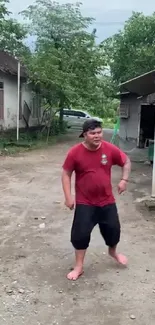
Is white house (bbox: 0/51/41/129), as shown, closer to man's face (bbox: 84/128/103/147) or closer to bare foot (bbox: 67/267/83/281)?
man's face (bbox: 84/128/103/147)

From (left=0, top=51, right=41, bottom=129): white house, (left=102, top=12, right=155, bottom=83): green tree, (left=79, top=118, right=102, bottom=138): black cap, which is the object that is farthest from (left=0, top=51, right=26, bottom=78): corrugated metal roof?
(left=79, top=118, right=102, bottom=138): black cap

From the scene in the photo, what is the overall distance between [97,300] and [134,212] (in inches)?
122

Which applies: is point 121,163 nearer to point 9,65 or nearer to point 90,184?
point 90,184

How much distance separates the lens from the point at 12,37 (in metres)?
21.5

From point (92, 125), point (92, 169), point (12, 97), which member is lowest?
point (92, 169)

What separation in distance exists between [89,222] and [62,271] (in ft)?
2.10

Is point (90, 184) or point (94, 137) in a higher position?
point (94, 137)

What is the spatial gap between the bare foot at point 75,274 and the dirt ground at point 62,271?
0.06 meters

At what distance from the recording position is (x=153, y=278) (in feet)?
13.1

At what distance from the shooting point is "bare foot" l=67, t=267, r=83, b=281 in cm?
392

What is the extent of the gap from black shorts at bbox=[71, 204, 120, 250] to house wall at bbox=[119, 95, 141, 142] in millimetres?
Answer: 13933

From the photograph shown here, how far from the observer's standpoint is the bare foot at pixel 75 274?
392 cm

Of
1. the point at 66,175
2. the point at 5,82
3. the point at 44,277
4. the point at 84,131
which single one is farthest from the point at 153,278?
the point at 5,82

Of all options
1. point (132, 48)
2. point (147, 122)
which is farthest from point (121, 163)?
point (132, 48)
